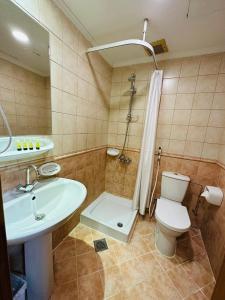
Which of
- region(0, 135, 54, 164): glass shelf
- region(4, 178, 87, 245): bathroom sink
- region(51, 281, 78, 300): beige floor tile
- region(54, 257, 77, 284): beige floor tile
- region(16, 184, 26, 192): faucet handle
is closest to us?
region(4, 178, 87, 245): bathroom sink

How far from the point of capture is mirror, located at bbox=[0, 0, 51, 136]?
913 millimetres

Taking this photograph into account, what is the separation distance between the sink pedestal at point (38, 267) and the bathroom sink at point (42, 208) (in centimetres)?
16

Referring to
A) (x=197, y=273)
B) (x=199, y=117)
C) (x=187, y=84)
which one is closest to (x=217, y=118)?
(x=199, y=117)

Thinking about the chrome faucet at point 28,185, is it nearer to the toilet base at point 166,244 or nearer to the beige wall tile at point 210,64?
the toilet base at point 166,244

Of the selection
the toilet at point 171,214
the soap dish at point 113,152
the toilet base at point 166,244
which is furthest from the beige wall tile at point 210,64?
the toilet base at point 166,244

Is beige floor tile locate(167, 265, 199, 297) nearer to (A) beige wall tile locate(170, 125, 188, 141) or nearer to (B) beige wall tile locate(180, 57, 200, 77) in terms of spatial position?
(A) beige wall tile locate(170, 125, 188, 141)

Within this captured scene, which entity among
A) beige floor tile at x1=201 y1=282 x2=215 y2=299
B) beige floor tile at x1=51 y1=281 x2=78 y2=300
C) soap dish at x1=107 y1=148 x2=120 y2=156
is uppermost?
soap dish at x1=107 y1=148 x2=120 y2=156

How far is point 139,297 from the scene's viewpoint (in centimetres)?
112

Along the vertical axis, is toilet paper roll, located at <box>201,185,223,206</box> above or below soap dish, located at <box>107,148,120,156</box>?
below

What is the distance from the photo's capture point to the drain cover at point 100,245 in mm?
1523

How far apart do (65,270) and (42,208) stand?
28.1 inches

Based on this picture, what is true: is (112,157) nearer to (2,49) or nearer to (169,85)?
(169,85)

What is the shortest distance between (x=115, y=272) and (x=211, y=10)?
251 cm

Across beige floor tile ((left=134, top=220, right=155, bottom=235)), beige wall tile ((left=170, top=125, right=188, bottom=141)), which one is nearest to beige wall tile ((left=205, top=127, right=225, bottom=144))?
beige wall tile ((left=170, top=125, right=188, bottom=141))
